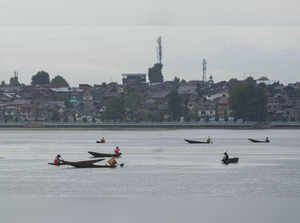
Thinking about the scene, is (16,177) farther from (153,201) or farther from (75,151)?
(75,151)

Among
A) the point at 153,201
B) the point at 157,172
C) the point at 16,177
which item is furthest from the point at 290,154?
the point at 153,201

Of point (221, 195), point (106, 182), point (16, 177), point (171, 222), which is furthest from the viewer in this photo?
point (16, 177)

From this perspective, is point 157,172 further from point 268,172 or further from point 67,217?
point 67,217

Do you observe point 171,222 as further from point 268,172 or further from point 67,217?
point 268,172

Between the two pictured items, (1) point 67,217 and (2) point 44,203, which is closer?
(1) point 67,217

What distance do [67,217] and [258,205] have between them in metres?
11.1

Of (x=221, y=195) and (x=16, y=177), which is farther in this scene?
(x=16, y=177)

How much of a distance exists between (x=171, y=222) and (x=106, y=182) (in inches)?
701

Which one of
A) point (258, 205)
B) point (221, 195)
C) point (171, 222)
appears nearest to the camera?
point (171, 222)

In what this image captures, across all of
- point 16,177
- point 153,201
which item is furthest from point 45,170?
point 153,201

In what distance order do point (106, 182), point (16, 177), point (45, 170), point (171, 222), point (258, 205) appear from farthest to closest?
point (45, 170)
point (16, 177)
point (106, 182)
point (258, 205)
point (171, 222)

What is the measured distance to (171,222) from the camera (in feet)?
152

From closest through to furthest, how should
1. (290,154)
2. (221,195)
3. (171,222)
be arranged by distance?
(171,222) → (221,195) → (290,154)

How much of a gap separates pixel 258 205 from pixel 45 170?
88.7ft
